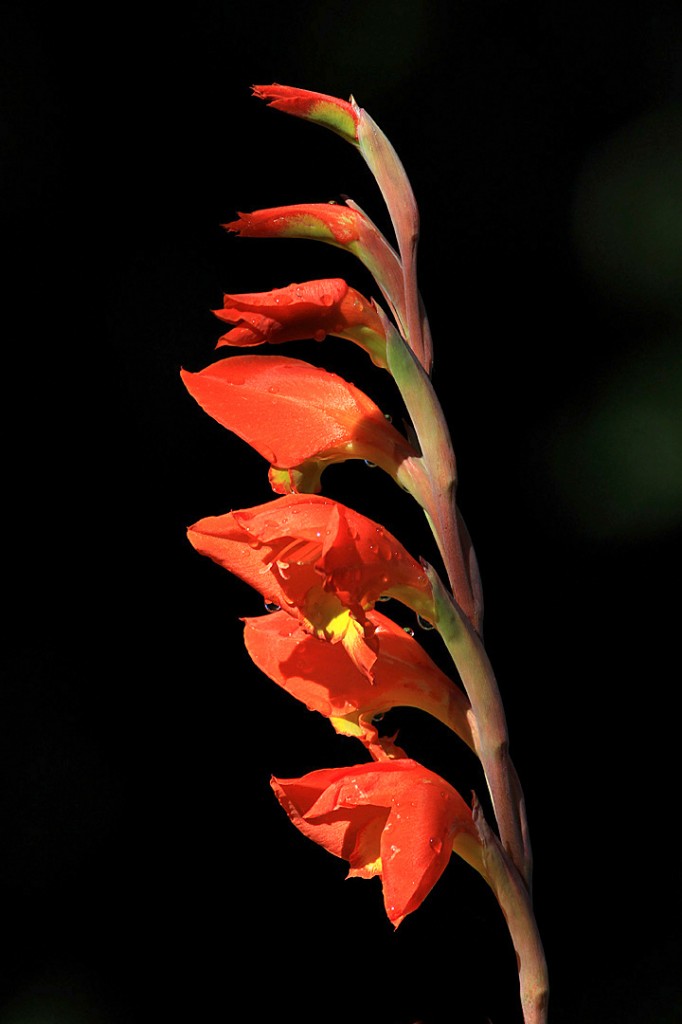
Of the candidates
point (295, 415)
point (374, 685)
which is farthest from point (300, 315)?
point (374, 685)

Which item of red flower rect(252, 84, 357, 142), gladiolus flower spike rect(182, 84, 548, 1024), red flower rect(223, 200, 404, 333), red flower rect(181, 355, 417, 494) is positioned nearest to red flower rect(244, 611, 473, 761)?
gladiolus flower spike rect(182, 84, 548, 1024)

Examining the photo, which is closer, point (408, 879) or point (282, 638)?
point (408, 879)

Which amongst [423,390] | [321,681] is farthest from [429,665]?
[423,390]

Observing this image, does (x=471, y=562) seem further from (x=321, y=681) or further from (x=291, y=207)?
(x=291, y=207)

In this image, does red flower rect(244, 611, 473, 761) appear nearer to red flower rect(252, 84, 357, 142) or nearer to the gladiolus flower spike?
the gladiolus flower spike

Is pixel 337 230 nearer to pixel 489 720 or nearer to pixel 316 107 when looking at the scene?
pixel 316 107
